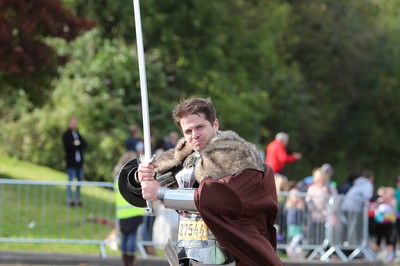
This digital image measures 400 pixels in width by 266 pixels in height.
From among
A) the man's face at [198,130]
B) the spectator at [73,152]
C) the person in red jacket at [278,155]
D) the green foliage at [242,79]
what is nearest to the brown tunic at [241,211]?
the man's face at [198,130]

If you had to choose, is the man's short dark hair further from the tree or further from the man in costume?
the tree

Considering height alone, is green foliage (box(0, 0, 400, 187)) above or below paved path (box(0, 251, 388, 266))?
above

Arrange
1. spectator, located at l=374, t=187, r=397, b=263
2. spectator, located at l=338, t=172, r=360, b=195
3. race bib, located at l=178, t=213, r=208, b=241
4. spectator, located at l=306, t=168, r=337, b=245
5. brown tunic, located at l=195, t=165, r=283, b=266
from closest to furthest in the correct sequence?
1. brown tunic, located at l=195, t=165, r=283, b=266
2. race bib, located at l=178, t=213, r=208, b=241
3. spectator, located at l=306, t=168, r=337, b=245
4. spectator, located at l=374, t=187, r=397, b=263
5. spectator, located at l=338, t=172, r=360, b=195

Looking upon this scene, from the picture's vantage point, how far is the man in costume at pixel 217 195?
22.0 feet

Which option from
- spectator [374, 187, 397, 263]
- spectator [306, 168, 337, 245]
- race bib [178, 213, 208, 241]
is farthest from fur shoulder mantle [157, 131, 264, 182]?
spectator [374, 187, 397, 263]

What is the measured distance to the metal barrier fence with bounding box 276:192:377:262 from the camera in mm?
19172

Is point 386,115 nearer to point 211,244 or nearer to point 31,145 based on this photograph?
point 31,145

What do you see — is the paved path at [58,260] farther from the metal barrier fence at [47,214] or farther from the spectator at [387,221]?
the spectator at [387,221]

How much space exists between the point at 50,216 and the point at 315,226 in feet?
15.4

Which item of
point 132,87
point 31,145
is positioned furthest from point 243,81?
point 31,145

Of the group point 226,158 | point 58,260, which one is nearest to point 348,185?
point 58,260

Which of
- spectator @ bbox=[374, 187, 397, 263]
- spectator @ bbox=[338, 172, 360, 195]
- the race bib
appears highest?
the race bib

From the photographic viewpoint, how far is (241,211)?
6750 millimetres

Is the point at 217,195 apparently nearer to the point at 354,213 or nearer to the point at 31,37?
the point at 354,213
